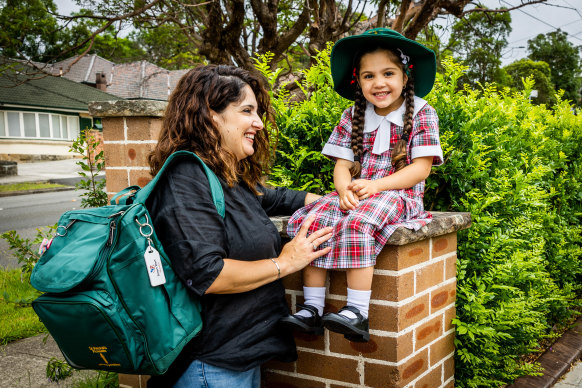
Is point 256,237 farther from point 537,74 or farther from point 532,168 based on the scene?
point 537,74

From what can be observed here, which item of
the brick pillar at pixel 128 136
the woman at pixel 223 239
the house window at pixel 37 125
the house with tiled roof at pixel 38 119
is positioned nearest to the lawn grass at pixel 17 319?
the brick pillar at pixel 128 136

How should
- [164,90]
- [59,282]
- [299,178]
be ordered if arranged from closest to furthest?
[59,282]
[299,178]
[164,90]

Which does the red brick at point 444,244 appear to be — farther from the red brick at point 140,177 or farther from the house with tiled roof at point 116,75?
the house with tiled roof at point 116,75

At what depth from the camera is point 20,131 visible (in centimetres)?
2944

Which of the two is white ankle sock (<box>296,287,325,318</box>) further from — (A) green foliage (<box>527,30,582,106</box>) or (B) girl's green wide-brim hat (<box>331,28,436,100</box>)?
(A) green foliage (<box>527,30,582,106</box>)

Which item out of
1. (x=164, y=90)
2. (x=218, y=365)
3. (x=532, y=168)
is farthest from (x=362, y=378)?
(x=164, y=90)

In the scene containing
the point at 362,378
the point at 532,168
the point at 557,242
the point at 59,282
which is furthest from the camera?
the point at 557,242

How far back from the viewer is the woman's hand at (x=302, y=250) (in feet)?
5.91

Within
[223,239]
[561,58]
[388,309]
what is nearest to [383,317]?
[388,309]

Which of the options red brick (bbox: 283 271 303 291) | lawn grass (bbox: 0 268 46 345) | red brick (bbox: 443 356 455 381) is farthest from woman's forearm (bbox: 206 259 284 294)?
lawn grass (bbox: 0 268 46 345)

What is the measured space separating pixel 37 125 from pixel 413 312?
3336 centimetres

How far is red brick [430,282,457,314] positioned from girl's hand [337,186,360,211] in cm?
58

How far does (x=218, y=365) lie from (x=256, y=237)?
0.48m

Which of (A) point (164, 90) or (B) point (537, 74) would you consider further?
(A) point (164, 90)
